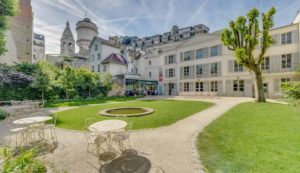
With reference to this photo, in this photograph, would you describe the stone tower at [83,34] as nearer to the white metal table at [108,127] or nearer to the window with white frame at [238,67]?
the window with white frame at [238,67]

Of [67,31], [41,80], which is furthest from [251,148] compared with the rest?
[67,31]

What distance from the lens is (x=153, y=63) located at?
113 ft

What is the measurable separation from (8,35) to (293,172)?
3089 centimetres

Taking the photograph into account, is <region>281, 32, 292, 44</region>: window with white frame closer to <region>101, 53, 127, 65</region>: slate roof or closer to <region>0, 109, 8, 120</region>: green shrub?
<region>101, 53, 127, 65</region>: slate roof

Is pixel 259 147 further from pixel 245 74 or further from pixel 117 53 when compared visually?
pixel 117 53

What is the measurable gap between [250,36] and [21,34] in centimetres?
3062

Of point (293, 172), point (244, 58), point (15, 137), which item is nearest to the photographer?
point (293, 172)

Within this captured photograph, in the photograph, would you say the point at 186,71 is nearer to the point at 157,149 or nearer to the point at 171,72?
the point at 171,72

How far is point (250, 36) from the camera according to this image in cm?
1369

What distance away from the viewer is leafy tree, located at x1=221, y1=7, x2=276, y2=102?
1362 centimetres

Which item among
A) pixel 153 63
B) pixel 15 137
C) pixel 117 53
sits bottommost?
pixel 15 137

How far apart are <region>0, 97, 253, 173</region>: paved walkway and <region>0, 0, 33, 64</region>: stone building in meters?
23.9

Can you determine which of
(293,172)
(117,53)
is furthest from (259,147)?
(117,53)

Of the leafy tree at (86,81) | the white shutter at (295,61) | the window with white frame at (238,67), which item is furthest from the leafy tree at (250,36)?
the leafy tree at (86,81)
